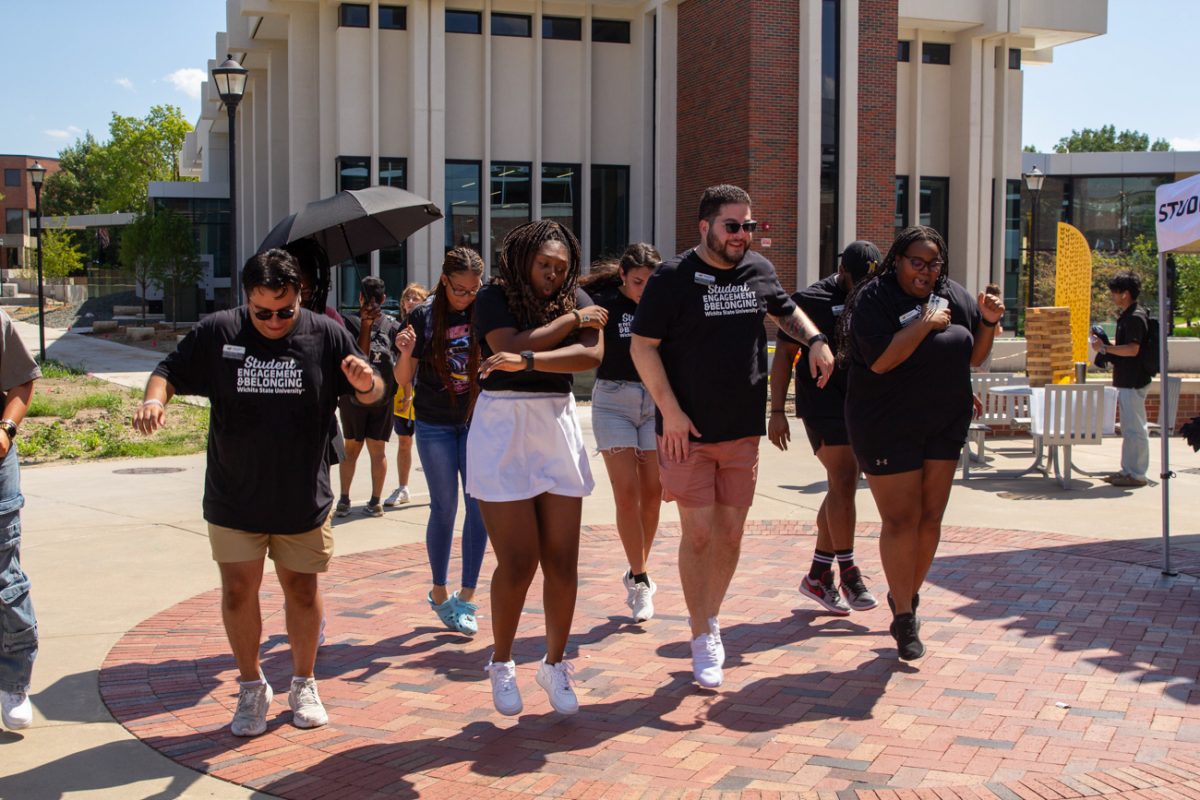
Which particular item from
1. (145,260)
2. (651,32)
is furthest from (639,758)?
(145,260)

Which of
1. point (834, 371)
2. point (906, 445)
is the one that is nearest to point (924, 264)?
point (906, 445)

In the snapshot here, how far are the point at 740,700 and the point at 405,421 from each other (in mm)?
4699

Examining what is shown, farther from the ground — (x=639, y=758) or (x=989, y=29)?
(x=989, y=29)

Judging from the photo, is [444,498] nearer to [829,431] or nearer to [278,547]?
[278,547]

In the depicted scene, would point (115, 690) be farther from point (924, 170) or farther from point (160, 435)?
point (924, 170)

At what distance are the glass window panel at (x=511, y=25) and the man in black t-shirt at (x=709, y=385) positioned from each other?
25.3m

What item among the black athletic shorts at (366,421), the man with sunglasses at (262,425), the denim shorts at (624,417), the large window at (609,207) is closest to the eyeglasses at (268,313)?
the man with sunglasses at (262,425)

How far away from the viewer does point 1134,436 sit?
33.6 feet

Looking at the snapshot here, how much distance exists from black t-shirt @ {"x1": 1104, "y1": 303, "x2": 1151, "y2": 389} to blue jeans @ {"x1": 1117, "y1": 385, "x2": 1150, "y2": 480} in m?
0.09

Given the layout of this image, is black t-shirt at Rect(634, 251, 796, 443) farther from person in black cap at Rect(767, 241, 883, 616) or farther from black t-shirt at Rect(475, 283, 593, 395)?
person in black cap at Rect(767, 241, 883, 616)

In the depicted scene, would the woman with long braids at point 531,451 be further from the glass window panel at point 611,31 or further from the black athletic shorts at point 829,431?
the glass window panel at point 611,31

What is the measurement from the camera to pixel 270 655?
552 centimetres

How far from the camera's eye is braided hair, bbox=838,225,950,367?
5.14m

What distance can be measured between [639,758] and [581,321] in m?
1.60
